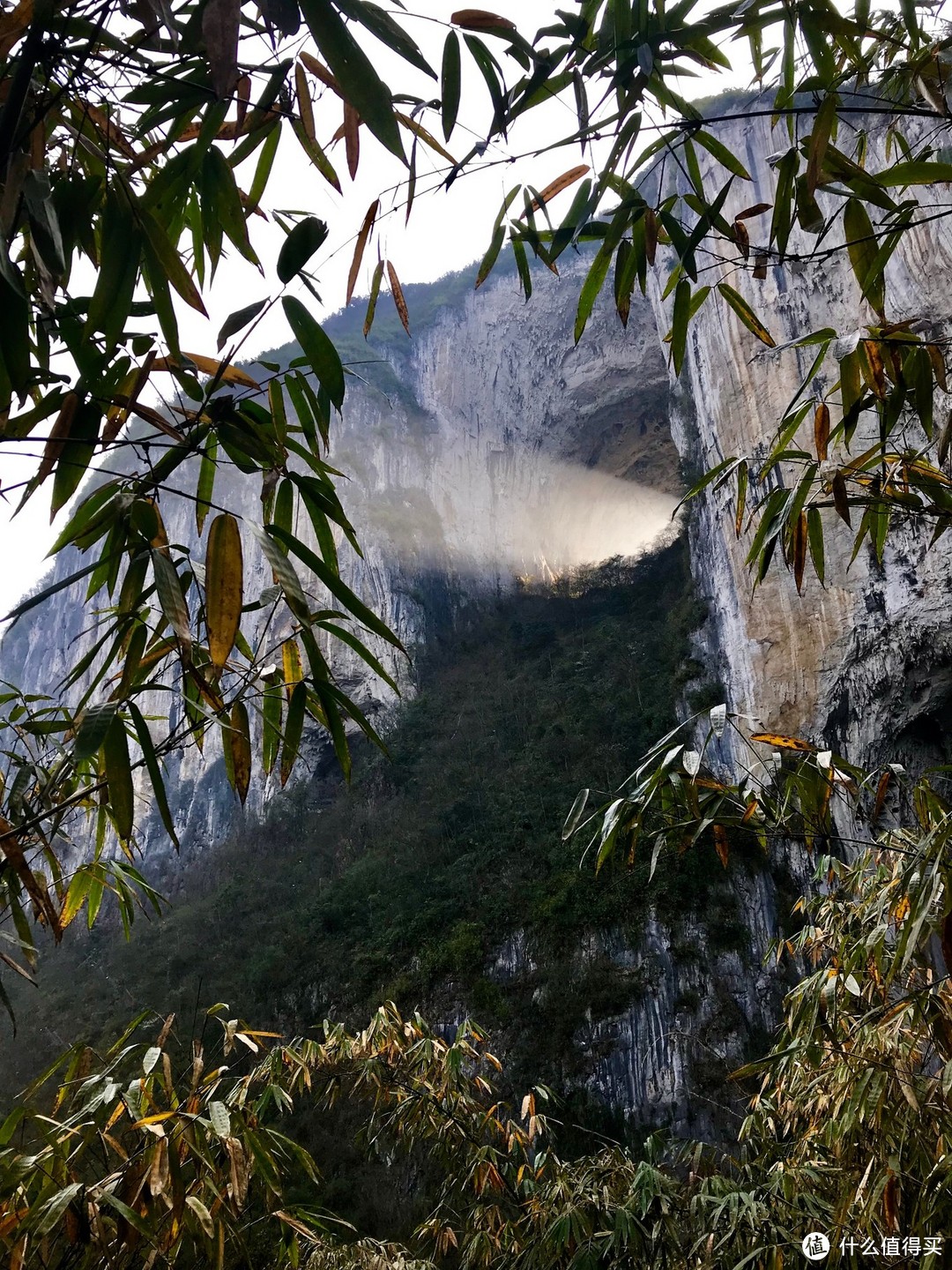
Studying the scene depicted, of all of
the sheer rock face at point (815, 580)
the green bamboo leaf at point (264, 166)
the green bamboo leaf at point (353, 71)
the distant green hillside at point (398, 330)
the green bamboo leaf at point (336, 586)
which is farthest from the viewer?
the distant green hillside at point (398, 330)

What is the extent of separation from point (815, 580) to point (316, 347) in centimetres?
628

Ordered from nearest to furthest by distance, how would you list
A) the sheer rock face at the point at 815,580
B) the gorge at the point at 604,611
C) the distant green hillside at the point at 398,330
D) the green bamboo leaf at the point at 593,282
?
1. the green bamboo leaf at the point at 593,282
2. the sheer rock face at the point at 815,580
3. the gorge at the point at 604,611
4. the distant green hillside at the point at 398,330

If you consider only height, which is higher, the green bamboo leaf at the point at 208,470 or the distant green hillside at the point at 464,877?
the green bamboo leaf at the point at 208,470

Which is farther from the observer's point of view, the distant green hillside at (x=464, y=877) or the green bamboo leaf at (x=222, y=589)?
the distant green hillside at (x=464, y=877)

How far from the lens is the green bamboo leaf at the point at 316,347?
1.83 feet

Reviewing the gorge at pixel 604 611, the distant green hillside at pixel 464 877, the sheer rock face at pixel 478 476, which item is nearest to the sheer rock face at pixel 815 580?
the gorge at pixel 604 611

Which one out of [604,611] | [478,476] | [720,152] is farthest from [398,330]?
[720,152]

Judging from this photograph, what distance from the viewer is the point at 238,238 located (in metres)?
0.64

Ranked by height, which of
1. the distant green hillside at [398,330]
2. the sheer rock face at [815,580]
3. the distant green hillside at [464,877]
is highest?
the distant green hillside at [398,330]

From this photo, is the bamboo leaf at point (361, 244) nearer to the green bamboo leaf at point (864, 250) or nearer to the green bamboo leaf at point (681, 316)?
the green bamboo leaf at point (681, 316)

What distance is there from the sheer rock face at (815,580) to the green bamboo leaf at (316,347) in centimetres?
385

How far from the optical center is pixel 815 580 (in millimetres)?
6137

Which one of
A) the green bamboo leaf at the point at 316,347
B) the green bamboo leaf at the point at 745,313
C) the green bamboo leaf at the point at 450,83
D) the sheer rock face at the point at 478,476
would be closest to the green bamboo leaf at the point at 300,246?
the green bamboo leaf at the point at 316,347

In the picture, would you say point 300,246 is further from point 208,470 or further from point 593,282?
point 593,282
